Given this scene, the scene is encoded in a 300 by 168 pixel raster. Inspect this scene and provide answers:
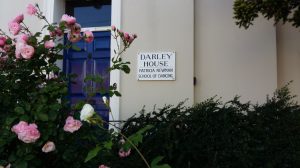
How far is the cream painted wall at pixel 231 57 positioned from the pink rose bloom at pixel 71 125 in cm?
213

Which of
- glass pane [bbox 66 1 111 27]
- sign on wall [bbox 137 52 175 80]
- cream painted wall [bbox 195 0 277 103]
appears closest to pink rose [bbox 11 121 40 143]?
sign on wall [bbox 137 52 175 80]

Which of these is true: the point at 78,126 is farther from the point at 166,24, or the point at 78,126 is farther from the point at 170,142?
the point at 166,24

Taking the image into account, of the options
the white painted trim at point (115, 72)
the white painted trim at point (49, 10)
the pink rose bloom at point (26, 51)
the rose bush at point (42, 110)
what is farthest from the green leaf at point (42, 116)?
the white painted trim at point (49, 10)

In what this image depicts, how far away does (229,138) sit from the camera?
135 inches

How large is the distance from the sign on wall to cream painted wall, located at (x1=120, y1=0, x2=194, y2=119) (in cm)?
6

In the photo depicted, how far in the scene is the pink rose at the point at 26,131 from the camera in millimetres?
2721

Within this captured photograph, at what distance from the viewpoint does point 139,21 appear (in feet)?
16.3

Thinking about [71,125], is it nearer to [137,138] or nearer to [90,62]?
[137,138]

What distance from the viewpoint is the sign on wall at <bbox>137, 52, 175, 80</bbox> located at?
4.81 m

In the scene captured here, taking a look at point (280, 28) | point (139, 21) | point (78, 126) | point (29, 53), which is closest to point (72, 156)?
point (78, 126)

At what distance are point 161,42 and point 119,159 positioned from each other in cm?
190

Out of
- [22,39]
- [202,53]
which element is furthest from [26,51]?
[202,53]

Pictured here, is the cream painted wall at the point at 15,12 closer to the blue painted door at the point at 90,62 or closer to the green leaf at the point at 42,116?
the blue painted door at the point at 90,62

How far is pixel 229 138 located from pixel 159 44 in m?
1.85
